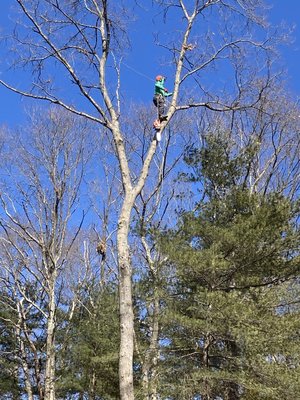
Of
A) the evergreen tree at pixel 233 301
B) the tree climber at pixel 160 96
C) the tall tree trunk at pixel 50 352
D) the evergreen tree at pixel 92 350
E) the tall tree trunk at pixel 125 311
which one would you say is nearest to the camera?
the tall tree trunk at pixel 125 311

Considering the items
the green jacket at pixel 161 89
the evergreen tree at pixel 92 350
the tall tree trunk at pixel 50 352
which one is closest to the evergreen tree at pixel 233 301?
the evergreen tree at pixel 92 350

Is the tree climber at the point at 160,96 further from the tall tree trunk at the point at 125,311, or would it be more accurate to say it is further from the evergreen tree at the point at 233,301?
the evergreen tree at the point at 233,301

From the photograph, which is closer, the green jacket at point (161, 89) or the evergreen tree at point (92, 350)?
the green jacket at point (161, 89)

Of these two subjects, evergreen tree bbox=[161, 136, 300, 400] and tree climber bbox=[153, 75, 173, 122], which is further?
evergreen tree bbox=[161, 136, 300, 400]

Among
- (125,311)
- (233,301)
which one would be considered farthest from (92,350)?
(125,311)

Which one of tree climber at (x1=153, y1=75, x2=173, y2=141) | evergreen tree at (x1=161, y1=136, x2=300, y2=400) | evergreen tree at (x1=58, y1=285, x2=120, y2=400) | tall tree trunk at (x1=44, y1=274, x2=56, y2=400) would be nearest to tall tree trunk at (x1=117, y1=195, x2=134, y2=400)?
tree climber at (x1=153, y1=75, x2=173, y2=141)

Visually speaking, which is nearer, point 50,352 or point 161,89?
point 161,89

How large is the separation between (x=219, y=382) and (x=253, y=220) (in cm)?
294

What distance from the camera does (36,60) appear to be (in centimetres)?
621

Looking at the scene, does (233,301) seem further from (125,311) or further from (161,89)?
(161,89)

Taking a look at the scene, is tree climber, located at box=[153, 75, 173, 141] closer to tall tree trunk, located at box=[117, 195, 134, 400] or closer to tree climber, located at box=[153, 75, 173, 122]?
tree climber, located at box=[153, 75, 173, 122]

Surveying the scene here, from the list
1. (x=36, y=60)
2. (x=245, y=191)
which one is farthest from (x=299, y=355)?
(x=36, y=60)

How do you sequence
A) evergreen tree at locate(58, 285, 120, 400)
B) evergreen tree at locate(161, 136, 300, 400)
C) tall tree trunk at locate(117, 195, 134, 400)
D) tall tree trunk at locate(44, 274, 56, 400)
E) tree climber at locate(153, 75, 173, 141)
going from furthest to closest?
evergreen tree at locate(58, 285, 120, 400) → tall tree trunk at locate(44, 274, 56, 400) → evergreen tree at locate(161, 136, 300, 400) → tree climber at locate(153, 75, 173, 141) → tall tree trunk at locate(117, 195, 134, 400)

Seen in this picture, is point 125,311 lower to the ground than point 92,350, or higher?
lower
